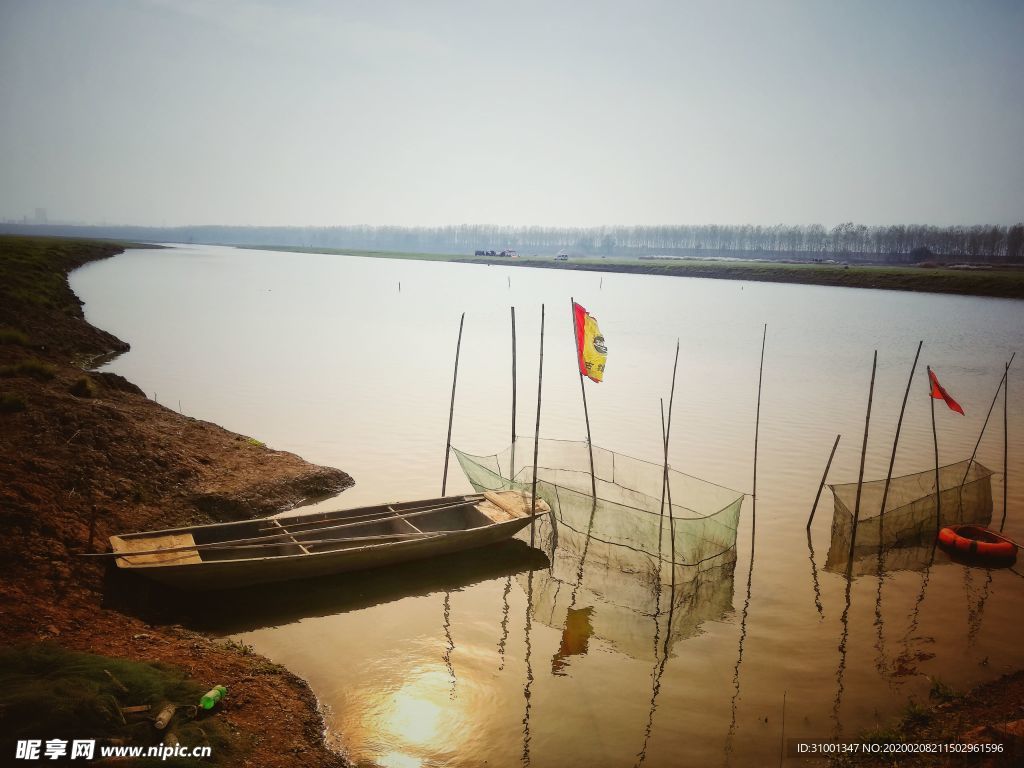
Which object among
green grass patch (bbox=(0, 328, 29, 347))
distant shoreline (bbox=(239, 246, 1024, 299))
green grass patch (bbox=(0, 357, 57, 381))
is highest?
distant shoreline (bbox=(239, 246, 1024, 299))

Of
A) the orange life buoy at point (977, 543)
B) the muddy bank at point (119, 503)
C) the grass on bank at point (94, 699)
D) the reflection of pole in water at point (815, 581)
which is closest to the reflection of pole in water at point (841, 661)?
the reflection of pole in water at point (815, 581)

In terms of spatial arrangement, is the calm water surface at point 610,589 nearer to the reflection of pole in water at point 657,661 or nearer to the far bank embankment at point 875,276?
the reflection of pole in water at point 657,661

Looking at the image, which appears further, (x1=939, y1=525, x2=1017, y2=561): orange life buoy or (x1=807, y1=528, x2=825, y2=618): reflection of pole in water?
(x1=939, y1=525, x2=1017, y2=561): orange life buoy

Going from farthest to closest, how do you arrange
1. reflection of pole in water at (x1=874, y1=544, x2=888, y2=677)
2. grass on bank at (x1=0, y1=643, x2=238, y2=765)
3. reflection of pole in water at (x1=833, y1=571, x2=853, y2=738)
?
reflection of pole in water at (x1=874, y1=544, x2=888, y2=677) → reflection of pole in water at (x1=833, y1=571, x2=853, y2=738) → grass on bank at (x1=0, y1=643, x2=238, y2=765)

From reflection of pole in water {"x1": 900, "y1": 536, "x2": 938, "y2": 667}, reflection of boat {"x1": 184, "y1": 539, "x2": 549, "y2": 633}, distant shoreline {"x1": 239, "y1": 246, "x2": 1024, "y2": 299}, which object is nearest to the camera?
reflection of pole in water {"x1": 900, "y1": 536, "x2": 938, "y2": 667}

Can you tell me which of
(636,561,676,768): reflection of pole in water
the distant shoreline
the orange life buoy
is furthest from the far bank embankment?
(636,561,676,768): reflection of pole in water

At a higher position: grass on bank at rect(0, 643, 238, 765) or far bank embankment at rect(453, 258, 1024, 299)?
far bank embankment at rect(453, 258, 1024, 299)

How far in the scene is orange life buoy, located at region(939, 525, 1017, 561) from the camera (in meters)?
11.2

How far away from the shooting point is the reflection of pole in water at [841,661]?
7510mm

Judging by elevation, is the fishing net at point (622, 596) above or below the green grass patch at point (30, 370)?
below

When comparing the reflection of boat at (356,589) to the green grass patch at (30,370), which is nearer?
the reflection of boat at (356,589)

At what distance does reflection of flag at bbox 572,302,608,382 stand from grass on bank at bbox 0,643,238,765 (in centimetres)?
751

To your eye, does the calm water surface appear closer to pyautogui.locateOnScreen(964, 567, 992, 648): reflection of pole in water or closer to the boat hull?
pyautogui.locateOnScreen(964, 567, 992, 648): reflection of pole in water

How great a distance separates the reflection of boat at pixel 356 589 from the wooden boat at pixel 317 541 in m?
0.22
